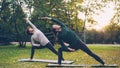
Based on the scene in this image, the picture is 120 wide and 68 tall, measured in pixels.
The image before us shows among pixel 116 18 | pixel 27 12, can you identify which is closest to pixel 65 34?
pixel 27 12

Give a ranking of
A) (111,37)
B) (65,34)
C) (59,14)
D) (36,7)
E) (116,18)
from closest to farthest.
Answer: (65,34)
(36,7)
(59,14)
(116,18)
(111,37)

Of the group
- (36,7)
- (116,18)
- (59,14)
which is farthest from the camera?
(116,18)

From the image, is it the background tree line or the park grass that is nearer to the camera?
the park grass

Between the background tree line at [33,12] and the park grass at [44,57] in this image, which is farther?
the background tree line at [33,12]

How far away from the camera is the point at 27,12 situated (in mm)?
48594

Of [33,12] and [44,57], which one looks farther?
[33,12]

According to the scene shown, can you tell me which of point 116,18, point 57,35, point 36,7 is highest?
point 57,35

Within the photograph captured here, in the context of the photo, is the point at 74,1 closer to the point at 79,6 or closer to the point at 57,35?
the point at 79,6

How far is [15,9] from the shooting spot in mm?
47031

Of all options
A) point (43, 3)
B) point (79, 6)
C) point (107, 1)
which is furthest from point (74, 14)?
point (43, 3)

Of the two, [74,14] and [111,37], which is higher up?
[74,14]

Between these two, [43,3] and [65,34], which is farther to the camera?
[43,3]

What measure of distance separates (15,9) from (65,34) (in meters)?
32.9

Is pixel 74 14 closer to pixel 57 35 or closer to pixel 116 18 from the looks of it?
pixel 116 18
